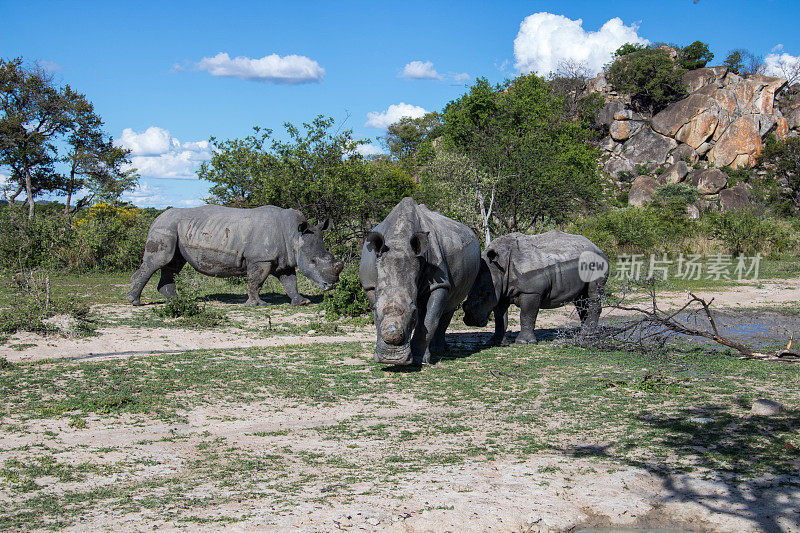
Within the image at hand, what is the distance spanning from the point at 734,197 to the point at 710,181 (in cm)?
247

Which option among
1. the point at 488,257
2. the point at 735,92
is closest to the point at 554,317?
the point at 488,257

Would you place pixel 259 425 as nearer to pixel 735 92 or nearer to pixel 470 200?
pixel 470 200

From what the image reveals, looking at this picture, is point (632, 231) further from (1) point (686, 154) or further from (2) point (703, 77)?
(2) point (703, 77)

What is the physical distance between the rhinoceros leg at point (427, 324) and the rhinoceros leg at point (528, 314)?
2.20m

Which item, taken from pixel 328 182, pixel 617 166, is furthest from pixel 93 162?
pixel 617 166

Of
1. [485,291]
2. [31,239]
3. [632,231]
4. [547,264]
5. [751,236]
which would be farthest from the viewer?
[751,236]

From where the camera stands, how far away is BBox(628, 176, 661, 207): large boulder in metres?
55.9

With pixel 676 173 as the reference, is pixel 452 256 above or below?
below

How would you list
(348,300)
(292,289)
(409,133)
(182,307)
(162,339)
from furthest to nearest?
(409,133) < (292,289) < (348,300) < (182,307) < (162,339)

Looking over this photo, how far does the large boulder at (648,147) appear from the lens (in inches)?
2408

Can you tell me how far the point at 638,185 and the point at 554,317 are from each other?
148 ft

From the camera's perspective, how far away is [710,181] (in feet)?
189

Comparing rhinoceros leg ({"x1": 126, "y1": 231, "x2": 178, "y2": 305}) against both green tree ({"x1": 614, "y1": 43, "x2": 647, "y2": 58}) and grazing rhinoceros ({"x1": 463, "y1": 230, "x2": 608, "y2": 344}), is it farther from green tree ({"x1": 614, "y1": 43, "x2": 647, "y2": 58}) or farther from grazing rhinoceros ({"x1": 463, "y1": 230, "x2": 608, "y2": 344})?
green tree ({"x1": 614, "y1": 43, "x2": 647, "y2": 58})

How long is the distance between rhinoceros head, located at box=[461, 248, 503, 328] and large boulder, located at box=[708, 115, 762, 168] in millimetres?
55156
